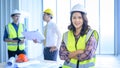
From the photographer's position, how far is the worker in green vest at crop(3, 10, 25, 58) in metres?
4.29

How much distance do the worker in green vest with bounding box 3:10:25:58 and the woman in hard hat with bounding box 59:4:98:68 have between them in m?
2.11

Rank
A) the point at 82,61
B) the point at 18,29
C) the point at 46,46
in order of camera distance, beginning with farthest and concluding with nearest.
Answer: the point at 18,29 → the point at 46,46 → the point at 82,61

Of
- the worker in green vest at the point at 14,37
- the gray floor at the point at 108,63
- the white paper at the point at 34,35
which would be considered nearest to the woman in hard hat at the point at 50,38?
the white paper at the point at 34,35

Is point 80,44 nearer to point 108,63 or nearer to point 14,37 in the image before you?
point 14,37

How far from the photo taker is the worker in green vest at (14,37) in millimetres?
4285

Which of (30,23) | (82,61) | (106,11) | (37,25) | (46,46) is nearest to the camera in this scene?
(82,61)

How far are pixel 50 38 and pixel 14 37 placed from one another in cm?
70

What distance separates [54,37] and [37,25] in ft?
13.0

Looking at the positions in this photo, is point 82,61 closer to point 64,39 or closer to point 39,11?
point 64,39

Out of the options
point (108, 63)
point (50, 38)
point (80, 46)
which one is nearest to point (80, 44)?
point (80, 46)

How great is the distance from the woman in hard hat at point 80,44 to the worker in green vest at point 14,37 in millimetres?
2106

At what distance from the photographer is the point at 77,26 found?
2.29 meters

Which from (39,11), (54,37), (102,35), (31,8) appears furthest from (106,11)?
(54,37)

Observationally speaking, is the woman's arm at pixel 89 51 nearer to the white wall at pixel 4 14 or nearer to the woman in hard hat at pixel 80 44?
the woman in hard hat at pixel 80 44
